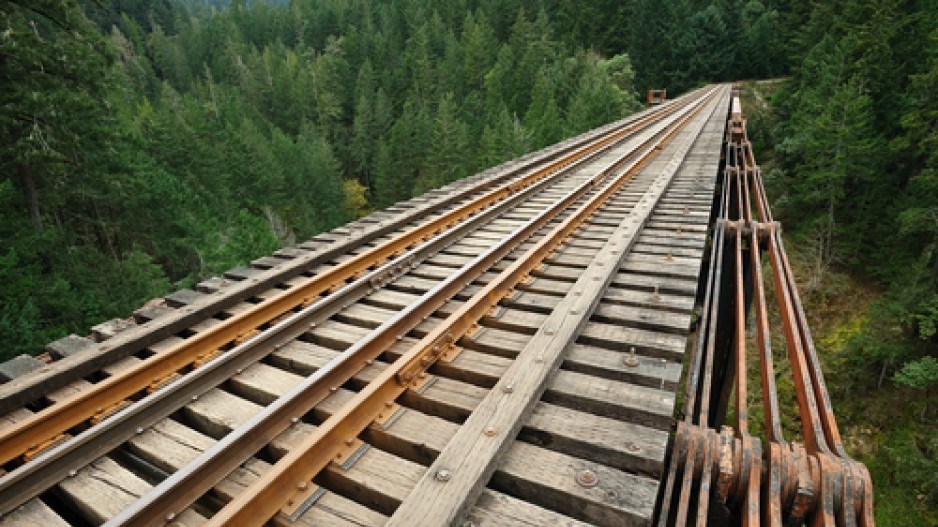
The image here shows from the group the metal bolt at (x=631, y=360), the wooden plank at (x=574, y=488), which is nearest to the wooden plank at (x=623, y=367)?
the metal bolt at (x=631, y=360)

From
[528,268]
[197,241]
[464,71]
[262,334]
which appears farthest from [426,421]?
[464,71]

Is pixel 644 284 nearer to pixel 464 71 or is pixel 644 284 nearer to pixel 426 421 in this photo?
pixel 426 421

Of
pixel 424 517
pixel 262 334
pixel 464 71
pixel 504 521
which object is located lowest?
pixel 504 521

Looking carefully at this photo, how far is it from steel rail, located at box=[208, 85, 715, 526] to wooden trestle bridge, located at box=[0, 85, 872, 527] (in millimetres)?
12

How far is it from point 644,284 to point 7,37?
58.6 ft

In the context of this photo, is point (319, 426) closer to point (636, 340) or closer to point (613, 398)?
point (613, 398)

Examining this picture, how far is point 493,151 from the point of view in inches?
1453

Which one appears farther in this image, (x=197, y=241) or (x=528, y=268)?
(x=197, y=241)

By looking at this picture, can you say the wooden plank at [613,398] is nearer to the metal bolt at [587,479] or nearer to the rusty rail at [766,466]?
the rusty rail at [766,466]

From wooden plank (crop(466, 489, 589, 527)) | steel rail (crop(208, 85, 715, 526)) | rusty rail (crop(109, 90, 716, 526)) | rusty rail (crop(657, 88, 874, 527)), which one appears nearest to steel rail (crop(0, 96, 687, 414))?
rusty rail (crop(109, 90, 716, 526))

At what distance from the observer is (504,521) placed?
2168 millimetres

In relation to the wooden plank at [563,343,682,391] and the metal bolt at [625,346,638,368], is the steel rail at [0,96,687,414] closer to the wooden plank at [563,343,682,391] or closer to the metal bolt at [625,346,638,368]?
the wooden plank at [563,343,682,391]

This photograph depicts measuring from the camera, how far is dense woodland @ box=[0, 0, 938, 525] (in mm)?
15031

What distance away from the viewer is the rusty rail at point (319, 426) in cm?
219
